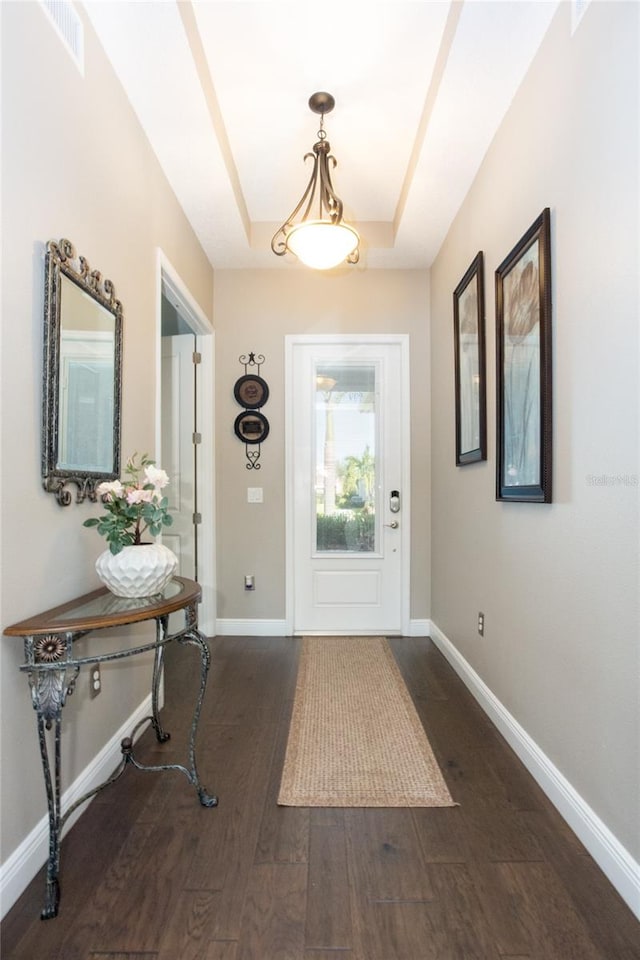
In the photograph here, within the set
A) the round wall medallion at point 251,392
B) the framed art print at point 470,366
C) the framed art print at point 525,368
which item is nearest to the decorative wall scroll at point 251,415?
the round wall medallion at point 251,392

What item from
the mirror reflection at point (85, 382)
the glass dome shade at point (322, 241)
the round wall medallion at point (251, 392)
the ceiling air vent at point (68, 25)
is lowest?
the mirror reflection at point (85, 382)

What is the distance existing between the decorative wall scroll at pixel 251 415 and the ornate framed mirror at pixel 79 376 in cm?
168

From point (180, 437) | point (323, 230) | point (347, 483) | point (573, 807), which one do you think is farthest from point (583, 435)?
point (180, 437)

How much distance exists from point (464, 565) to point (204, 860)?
1.95 m

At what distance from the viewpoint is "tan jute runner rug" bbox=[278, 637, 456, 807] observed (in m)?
1.83

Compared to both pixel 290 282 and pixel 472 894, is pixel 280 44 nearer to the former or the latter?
pixel 290 282

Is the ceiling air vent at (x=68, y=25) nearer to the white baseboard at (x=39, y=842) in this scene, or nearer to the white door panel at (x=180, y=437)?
the white door panel at (x=180, y=437)

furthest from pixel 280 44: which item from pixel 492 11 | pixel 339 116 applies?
pixel 492 11

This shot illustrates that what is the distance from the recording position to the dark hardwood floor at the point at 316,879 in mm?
1236

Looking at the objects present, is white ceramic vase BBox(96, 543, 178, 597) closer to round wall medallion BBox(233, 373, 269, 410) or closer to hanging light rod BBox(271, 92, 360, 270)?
hanging light rod BBox(271, 92, 360, 270)

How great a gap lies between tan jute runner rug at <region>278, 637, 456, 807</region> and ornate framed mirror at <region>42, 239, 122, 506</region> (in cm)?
137

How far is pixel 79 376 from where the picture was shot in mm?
1695

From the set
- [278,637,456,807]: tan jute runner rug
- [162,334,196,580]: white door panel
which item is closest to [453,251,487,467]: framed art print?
[278,637,456,807]: tan jute runner rug

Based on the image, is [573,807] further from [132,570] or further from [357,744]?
[132,570]
